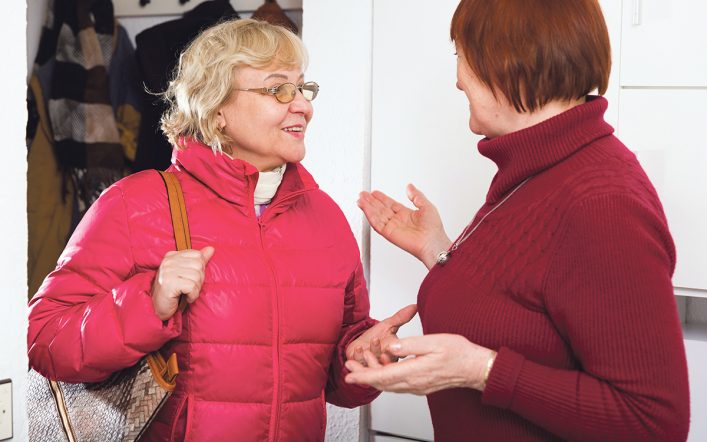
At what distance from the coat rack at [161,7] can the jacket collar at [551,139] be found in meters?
1.76

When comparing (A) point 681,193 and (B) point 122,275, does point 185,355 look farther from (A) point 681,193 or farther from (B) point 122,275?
(A) point 681,193

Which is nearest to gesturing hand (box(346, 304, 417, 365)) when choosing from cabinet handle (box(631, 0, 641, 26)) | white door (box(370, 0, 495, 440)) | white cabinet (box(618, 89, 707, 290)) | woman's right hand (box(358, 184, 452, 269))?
woman's right hand (box(358, 184, 452, 269))

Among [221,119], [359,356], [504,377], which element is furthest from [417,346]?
[221,119]

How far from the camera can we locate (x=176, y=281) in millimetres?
1245

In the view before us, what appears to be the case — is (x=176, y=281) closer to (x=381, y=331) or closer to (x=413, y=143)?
(x=381, y=331)

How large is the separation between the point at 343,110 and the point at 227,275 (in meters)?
0.94

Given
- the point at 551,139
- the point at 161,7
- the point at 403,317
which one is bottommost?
the point at 403,317

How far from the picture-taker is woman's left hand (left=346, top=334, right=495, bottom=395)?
108cm

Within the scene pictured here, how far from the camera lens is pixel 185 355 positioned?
1.35 metres

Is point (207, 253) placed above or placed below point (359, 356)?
above

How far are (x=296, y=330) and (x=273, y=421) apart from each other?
17 centimetres

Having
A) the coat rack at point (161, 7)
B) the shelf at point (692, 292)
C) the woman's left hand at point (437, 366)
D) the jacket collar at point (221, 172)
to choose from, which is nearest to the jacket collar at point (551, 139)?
the woman's left hand at point (437, 366)

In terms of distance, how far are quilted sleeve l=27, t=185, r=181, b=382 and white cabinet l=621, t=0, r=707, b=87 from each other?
129 centimetres

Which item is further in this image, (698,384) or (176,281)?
(698,384)
